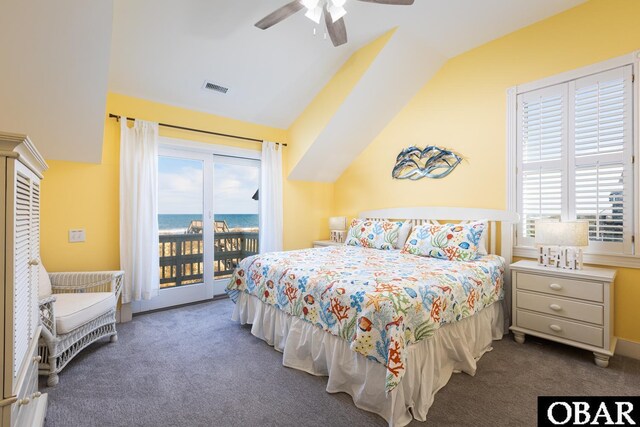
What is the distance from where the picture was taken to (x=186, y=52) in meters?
3.05

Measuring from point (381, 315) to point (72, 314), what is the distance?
2.23 meters

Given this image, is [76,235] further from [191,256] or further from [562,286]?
[562,286]

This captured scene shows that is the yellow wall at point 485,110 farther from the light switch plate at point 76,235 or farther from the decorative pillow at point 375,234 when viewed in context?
the light switch plate at point 76,235

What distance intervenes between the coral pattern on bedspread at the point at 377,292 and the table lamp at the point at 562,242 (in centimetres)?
39

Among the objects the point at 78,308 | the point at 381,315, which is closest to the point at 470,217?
the point at 381,315

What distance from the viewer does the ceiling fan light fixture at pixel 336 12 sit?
2186 millimetres

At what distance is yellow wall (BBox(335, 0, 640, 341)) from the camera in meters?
2.48

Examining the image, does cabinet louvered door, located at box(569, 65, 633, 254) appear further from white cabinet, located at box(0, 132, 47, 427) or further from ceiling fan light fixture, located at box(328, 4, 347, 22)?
white cabinet, located at box(0, 132, 47, 427)

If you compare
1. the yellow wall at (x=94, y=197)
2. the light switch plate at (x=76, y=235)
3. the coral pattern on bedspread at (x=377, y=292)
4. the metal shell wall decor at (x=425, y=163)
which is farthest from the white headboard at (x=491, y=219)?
the light switch plate at (x=76, y=235)

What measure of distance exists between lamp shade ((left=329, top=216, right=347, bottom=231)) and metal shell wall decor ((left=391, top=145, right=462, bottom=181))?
107 cm

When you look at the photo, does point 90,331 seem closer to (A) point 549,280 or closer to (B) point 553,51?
(A) point 549,280

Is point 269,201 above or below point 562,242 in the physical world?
above

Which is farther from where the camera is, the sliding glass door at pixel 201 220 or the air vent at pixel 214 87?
the sliding glass door at pixel 201 220

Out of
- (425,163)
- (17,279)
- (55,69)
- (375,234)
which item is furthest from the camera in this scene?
(425,163)
